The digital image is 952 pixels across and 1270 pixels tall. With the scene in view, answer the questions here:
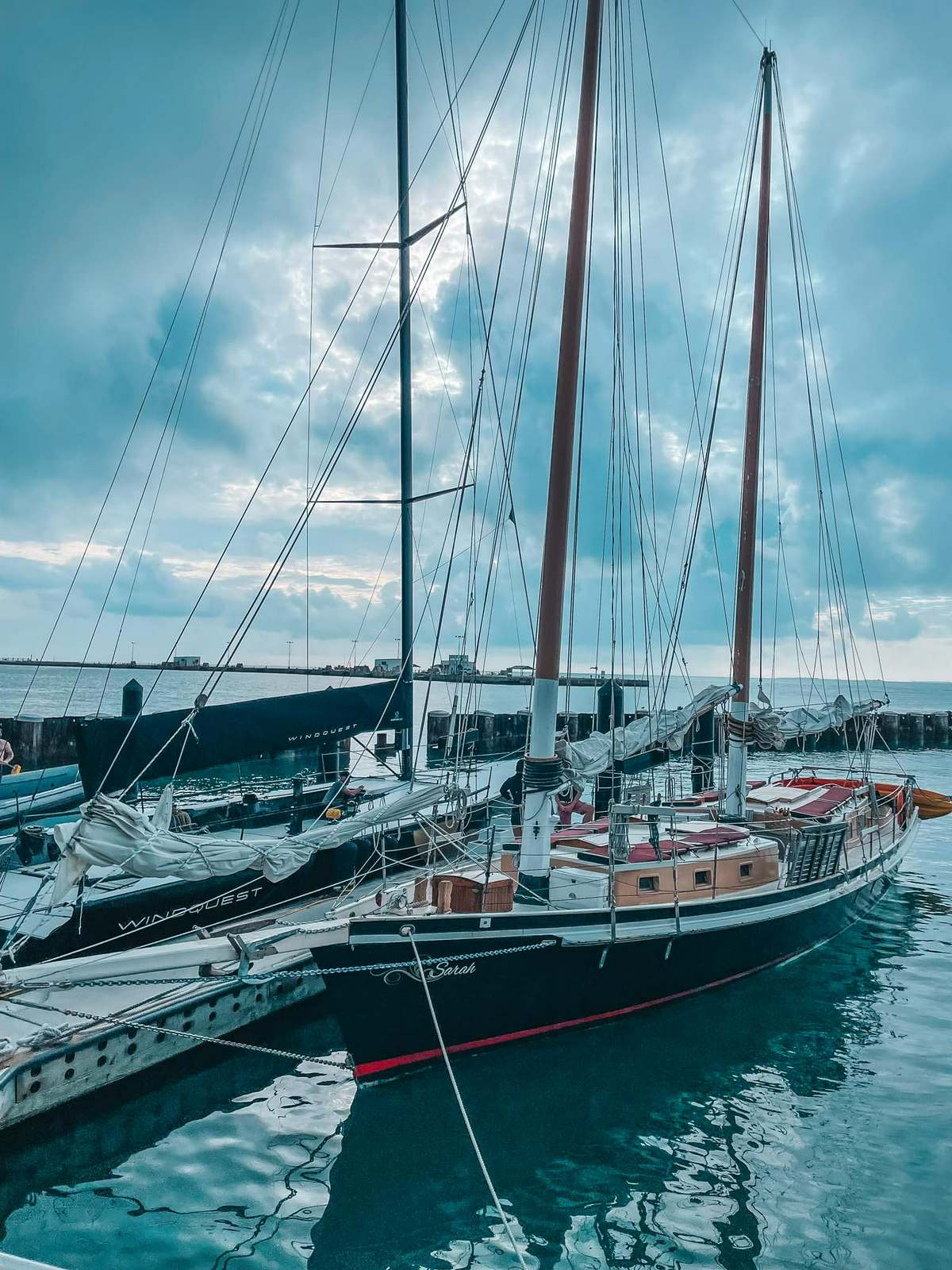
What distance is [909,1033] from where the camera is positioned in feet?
37.0

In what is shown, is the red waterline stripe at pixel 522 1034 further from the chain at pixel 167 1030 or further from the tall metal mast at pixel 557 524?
the tall metal mast at pixel 557 524

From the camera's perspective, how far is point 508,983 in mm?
9453

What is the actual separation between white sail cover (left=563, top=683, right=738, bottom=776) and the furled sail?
373cm

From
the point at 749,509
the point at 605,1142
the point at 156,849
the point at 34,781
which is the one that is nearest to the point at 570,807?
the point at 749,509

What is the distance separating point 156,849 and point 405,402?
12433 mm

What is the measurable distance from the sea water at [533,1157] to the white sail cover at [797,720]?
6.38 metres

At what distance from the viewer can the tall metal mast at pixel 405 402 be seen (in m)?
16.9

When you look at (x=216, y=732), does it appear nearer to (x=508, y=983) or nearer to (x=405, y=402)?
(x=508, y=983)

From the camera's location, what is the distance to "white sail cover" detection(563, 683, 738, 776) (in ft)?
39.7

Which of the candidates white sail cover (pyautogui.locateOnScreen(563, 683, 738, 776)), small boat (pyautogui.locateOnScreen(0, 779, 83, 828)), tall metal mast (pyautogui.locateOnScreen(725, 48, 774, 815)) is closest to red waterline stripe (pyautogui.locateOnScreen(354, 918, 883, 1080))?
white sail cover (pyautogui.locateOnScreen(563, 683, 738, 776))

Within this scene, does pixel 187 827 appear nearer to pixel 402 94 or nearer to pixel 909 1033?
pixel 909 1033

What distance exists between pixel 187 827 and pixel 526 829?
6357 mm

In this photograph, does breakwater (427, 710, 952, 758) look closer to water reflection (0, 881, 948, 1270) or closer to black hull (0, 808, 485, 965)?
black hull (0, 808, 485, 965)

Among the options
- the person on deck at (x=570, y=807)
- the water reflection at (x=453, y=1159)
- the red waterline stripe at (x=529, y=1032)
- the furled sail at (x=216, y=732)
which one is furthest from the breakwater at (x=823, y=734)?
the water reflection at (x=453, y=1159)
